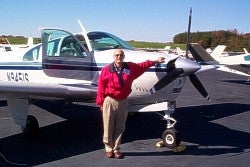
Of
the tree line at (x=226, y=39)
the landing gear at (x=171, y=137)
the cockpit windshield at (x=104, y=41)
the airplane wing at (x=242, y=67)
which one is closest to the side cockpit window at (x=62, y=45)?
the cockpit windshield at (x=104, y=41)

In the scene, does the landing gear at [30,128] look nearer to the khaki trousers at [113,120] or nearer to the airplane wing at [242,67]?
the khaki trousers at [113,120]

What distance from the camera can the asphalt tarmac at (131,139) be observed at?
19.3ft

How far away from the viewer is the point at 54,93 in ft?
21.0

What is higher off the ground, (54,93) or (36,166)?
(54,93)

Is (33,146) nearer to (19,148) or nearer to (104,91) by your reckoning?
(19,148)

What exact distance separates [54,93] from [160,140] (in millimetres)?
2273

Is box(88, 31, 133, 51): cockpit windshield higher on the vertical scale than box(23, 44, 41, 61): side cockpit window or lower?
higher

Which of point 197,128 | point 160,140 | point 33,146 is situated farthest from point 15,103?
point 197,128

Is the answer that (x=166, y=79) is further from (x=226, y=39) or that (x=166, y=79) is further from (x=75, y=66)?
(x=226, y=39)

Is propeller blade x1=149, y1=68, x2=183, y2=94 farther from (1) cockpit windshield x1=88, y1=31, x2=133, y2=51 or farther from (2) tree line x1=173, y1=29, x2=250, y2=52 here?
(2) tree line x1=173, y1=29, x2=250, y2=52

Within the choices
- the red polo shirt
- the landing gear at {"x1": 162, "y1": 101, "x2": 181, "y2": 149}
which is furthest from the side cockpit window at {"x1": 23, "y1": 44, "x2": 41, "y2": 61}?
the landing gear at {"x1": 162, "y1": 101, "x2": 181, "y2": 149}

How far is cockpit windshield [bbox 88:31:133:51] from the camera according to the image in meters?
7.48

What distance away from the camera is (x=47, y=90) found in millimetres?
6262

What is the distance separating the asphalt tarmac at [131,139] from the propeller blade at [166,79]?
1.07 m
